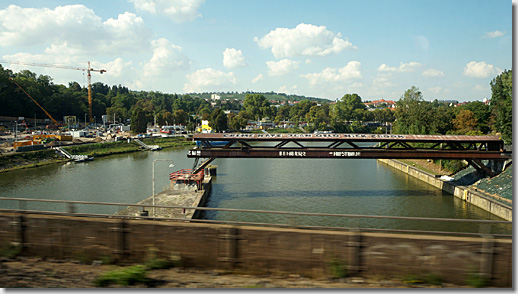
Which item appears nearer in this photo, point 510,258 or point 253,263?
point 510,258

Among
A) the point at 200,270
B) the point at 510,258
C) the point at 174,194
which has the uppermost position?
the point at 510,258

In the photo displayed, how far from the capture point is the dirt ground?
20.6 feet

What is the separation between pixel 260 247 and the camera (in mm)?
6902

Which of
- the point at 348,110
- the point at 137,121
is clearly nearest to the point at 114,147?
the point at 137,121


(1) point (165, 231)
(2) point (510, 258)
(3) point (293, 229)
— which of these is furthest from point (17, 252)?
(2) point (510, 258)

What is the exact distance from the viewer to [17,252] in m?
7.54

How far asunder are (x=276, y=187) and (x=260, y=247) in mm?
25301

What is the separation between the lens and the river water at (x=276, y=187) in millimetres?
25172

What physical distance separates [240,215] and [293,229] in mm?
1389

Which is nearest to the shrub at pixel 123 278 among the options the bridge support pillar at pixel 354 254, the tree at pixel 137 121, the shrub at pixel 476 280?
the bridge support pillar at pixel 354 254

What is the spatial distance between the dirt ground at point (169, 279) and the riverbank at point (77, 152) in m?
42.7

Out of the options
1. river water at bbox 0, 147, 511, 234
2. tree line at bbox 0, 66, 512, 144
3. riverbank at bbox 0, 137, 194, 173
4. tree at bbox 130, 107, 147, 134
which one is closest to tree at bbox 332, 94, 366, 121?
tree line at bbox 0, 66, 512, 144

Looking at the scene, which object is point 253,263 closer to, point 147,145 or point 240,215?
point 240,215

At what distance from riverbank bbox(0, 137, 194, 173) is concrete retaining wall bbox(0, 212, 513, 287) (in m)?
42.1
